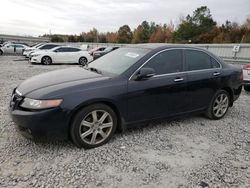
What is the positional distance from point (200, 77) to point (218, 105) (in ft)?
2.94

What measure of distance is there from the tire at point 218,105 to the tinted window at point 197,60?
26.2 inches

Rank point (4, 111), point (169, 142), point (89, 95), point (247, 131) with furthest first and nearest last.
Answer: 1. point (4, 111)
2. point (247, 131)
3. point (169, 142)
4. point (89, 95)

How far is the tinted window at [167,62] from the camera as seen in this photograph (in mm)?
3488

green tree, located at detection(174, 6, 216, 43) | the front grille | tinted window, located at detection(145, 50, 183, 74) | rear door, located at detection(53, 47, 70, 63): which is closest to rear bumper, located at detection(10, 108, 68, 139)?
the front grille

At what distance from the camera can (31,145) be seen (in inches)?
121

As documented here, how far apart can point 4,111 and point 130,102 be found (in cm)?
291

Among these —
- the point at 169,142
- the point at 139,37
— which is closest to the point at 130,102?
the point at 169,142

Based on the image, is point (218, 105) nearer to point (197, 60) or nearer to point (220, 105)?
point (220, 105)

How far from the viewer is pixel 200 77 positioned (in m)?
3.92

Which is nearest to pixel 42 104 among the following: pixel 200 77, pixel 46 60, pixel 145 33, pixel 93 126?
pixel 93 126

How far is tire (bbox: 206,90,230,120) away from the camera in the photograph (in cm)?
427

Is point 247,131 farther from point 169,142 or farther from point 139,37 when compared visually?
point 139,37

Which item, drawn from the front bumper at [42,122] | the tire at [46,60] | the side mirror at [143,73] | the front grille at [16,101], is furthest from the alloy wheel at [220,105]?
the tire at [46,60]

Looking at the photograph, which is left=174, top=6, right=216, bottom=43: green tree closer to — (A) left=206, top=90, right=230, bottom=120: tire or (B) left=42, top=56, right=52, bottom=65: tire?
(B) left=42, top=56, right=52, bottom=65: tire
